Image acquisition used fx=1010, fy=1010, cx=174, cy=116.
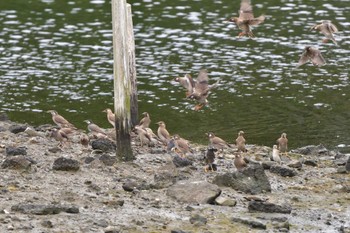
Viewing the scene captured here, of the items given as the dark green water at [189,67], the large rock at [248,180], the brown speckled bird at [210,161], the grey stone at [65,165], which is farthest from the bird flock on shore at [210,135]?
the grey stone at [65,165]

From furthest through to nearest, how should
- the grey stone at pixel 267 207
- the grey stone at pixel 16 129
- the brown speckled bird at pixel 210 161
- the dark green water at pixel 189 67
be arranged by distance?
the dark green water at pixel 189 67 → the grey stone at pixel 16 129 → the brown speckled bird at pixel 210 161 → the grey stone at pixel 267 207

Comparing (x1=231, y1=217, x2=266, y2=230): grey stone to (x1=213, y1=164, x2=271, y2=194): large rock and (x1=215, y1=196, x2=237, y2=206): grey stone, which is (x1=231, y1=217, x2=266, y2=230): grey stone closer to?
(x1=215, y1=196, x2=237, y2=206): grey stone

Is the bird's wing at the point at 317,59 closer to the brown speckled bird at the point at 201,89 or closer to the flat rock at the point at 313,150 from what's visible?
the flat rock at the point at 313,150

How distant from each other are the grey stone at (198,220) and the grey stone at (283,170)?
4.71 metres

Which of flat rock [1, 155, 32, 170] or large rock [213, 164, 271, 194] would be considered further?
flat rock [1, 155, 32, 170]

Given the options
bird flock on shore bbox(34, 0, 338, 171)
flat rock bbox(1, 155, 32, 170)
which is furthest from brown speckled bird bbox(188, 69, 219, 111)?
flat rock bbox(1, 155, 32, 170)

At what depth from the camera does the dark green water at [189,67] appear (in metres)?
29.4

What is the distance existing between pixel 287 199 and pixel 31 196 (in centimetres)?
494

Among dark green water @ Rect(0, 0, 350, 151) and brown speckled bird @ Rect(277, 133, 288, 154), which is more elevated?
brown speckled bird @ Rect(277, 133, 288, 154)

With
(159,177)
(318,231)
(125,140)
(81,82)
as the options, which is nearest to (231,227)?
(318,231)

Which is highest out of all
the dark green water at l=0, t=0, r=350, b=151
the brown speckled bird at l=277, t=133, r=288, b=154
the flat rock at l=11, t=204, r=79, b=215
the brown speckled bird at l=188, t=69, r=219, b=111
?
the flat rock at l=11, t=204, r=79, b=215

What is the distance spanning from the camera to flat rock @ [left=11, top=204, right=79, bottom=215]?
1653 centimetres

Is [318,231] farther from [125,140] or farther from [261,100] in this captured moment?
[261,100]

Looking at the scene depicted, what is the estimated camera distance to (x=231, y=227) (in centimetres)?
1694
